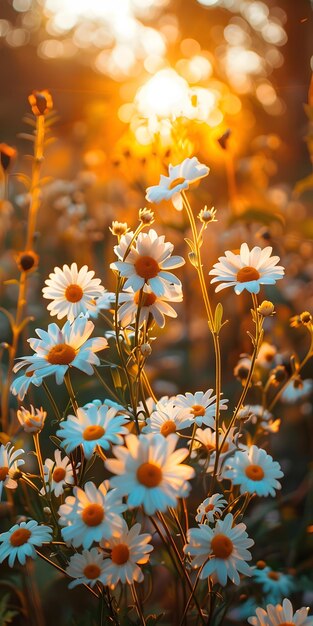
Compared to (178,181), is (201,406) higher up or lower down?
lower down

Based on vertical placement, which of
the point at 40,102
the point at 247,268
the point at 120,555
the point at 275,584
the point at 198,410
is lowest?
the point at 275,584

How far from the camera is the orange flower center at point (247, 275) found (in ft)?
1.69

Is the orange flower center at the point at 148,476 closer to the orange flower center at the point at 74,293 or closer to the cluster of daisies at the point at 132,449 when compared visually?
the cluster of daisies at the point at 132,449

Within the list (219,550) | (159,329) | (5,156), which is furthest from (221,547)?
(159,329)

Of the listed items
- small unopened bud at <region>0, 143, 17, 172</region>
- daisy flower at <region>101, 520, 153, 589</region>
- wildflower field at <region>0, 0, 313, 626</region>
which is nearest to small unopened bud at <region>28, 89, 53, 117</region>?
wildflower field at <region>0, 0, 313, 626</region>

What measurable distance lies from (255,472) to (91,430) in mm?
145

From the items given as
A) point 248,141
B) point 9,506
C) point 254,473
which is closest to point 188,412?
point 254,473

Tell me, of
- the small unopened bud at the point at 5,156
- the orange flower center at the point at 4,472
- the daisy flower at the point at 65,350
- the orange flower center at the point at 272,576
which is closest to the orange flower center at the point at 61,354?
the daisy flower at the point at 65,350

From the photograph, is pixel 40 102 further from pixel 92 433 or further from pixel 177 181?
pixel 92 433

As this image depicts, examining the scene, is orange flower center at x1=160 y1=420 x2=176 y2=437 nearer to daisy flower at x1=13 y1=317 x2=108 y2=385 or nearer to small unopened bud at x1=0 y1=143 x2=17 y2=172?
daisy flower at x1=13 y1=317 x2=108 y2=385

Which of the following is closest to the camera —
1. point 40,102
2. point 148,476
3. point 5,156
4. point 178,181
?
point 148,476

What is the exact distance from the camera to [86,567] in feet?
1.52

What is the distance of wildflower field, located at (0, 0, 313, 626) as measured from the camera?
48 centimetres

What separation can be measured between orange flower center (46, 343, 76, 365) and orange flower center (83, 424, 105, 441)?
6 cm
